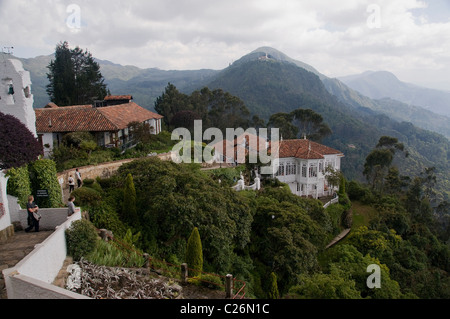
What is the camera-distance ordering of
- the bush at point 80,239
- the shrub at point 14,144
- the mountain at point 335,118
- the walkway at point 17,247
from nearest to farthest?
1. the walkway at point 17,247
2. the bush at point 80,239
3. the shrub at point 14,144
4. the mountain at point 335,118

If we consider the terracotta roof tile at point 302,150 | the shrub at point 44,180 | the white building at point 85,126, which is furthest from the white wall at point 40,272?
the terracotta roof tile at point 302,150

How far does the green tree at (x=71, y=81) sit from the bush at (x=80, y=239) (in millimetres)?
31875

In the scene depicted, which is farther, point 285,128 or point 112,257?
point 285,128

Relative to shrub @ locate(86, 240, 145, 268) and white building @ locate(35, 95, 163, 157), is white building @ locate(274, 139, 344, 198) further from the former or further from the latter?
shrub @ locate(86, 240, 145, 268)

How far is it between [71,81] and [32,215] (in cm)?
3480

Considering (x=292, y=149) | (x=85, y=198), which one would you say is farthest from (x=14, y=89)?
(x=292, y=149)

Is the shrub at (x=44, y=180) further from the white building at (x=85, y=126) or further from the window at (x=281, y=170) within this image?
the window at (x=281, y=170)

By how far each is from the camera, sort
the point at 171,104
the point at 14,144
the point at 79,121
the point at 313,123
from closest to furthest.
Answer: the point at 14,144, the point at 79,121, the point at 171,104, the point at 313,123

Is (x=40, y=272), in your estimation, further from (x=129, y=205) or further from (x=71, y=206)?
(x=129, y=205)

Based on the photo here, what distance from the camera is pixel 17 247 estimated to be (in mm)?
8648

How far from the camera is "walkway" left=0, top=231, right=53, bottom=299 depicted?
7703 mm

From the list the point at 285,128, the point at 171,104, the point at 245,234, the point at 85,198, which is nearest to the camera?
the point at 85,198

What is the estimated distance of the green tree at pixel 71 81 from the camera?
3925cm
